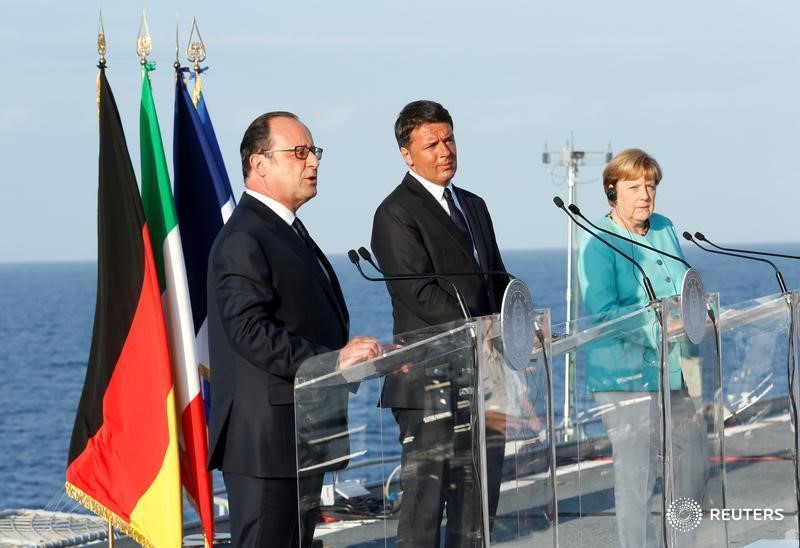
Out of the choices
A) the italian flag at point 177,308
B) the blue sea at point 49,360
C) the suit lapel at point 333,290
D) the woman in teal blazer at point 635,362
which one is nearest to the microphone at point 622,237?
the woman in teal blazer at point 635,362

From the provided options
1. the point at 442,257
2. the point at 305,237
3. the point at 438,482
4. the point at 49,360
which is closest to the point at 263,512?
the point at 438,482

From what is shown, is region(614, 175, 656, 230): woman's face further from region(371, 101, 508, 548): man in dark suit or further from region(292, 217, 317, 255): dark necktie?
region(292, 217, 317, 255): dark necktie

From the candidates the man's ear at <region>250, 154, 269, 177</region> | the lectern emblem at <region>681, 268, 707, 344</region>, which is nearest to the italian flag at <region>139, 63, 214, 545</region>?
the man's ear at <region>250, 154, 269, 177</region>

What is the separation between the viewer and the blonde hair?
4.52 metres

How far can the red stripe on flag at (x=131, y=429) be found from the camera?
4371mm

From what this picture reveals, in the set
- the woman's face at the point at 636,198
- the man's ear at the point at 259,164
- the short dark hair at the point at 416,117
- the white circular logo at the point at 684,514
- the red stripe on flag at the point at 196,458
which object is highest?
the short dark hair at the point at 416,117

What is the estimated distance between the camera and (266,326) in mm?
3281

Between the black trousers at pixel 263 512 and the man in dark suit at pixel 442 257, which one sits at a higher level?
the man in dark suit at pixel 442 257

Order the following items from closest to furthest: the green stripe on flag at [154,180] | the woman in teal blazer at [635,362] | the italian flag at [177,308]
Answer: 1. the woman in teal blazer at [635,362]
2. the italian flag at [177,308]
3. the green stripe on flag at [154,180]

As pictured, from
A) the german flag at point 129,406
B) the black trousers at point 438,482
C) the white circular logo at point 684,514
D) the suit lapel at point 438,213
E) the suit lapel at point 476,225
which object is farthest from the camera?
the german flag at point 129,406

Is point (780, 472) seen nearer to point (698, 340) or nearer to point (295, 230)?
point (698, 340)

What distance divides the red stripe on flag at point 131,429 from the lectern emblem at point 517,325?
1.39 meters

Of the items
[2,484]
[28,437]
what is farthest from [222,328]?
[28,437]

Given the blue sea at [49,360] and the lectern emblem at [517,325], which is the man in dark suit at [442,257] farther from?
the blue sea at [49,360]
